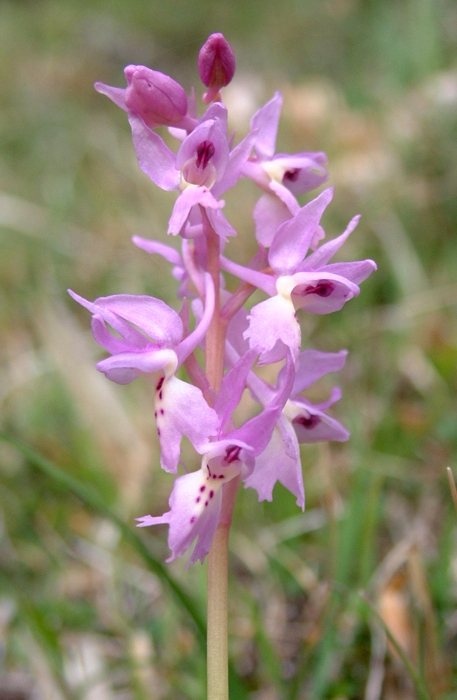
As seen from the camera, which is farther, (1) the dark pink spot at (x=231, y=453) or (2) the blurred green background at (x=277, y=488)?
(2) the blurred green background at (x=277, y=488)

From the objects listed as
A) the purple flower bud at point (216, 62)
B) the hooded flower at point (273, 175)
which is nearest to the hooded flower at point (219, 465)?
the hooded flower at point (273, 175)

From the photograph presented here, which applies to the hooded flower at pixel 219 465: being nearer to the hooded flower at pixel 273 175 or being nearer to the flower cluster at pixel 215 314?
the flower cluster at pixel 215 314

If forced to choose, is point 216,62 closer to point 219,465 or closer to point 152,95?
point 152,95

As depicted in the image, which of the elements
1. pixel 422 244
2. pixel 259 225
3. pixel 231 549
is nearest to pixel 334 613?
pixel 231 549

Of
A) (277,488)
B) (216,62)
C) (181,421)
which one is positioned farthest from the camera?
(277,488)

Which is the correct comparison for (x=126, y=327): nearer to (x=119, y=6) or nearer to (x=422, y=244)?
(x=422, y=244)

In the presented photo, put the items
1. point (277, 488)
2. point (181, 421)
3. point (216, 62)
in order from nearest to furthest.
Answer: point (181, 421), point (216, 62), point (277, 488)

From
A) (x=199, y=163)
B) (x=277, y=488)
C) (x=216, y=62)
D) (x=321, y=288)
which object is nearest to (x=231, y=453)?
(x=321, y=288)

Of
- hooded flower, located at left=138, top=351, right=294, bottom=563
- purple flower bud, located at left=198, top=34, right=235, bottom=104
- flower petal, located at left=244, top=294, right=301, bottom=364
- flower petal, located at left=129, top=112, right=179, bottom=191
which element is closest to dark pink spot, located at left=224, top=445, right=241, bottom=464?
hooded flower, located at left=138, top=351, right=294, bottom=563

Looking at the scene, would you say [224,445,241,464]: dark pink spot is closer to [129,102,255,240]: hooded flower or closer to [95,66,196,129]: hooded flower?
[129,102,255,240]: hooded flower
